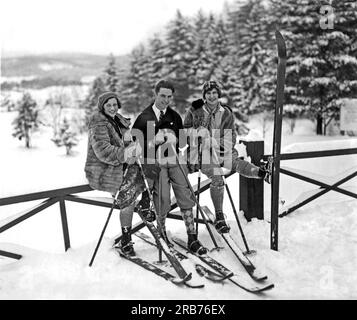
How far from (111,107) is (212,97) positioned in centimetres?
115

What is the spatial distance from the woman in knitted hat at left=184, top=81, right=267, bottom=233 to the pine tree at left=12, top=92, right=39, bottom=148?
32.0 meters

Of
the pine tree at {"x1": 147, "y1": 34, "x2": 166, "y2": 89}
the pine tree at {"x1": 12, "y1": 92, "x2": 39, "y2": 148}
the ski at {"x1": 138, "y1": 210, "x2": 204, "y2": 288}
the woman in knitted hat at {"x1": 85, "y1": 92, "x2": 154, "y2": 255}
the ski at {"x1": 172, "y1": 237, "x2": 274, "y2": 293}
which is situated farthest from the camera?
the pine tree at {"x1": 12, "y1": 92, "x2": 39, "y2": 148}

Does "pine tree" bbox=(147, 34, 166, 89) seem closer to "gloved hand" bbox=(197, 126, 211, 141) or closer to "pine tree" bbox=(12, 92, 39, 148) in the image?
"pine tree" bbox=(12, 92, 39, 148)

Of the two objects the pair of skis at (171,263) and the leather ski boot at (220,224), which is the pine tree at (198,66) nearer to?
the leather ski boot at (220,224)

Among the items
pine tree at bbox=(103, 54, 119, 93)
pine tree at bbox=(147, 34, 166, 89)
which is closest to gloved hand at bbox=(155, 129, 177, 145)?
pine tree at bbox=(147, 34, 166, 89)

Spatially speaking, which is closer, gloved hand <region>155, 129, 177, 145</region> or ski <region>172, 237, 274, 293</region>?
ski <region>172, 237, 274, 293</region>

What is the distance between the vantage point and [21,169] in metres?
28.6

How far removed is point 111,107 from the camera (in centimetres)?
383

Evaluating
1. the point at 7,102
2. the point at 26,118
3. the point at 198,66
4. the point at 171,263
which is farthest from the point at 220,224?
the point at 7,102

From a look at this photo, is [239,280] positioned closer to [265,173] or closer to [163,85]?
[265,173]

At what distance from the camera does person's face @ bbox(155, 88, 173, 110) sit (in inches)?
150

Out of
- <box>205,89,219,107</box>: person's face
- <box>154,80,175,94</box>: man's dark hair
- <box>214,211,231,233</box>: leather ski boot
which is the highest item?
<box>154,80,175,94</box>: man's dark hair

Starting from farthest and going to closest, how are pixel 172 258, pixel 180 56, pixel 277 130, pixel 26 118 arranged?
pixel 26 118
pixel 180 56
pixel 277 130
pixel 172 258
